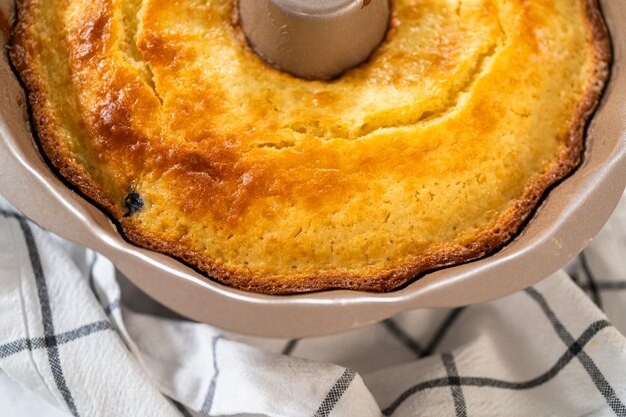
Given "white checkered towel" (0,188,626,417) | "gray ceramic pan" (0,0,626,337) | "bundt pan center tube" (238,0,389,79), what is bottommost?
"white checkered towel" (0,188,626,417)

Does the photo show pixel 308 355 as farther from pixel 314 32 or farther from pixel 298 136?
pixel 314 32

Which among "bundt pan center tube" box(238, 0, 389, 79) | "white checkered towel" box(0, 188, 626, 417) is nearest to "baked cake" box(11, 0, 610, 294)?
"bundt pan center tube" box(238, 0, 389, 79)

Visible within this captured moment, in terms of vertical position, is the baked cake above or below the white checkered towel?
above

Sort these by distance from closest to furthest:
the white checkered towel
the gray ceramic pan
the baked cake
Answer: the gray ceramic pan → the baked cake → the white checkered towel

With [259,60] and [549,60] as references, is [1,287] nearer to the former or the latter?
[259,60]

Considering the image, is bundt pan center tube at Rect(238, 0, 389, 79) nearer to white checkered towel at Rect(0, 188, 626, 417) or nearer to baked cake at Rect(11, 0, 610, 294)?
baked cake at Rect(11, 0, 610, 294)

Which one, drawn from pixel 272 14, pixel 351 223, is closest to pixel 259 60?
pixel 272 14

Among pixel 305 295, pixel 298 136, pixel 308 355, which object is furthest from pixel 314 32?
pixel 308 355
